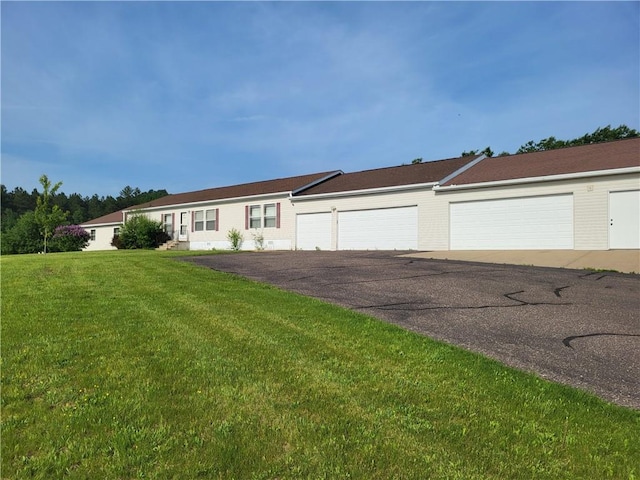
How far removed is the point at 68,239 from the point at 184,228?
11.5 meters

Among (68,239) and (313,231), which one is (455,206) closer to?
(313,231)

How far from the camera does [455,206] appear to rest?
56.2 feet

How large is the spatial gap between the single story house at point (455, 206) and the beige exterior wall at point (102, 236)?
1241 centimetres

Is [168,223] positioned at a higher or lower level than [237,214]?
lower

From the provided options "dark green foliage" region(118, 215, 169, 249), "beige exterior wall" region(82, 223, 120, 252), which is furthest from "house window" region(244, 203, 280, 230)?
"beige exterior wall" region(82, 223, 120, 252)

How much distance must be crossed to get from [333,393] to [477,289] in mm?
5345

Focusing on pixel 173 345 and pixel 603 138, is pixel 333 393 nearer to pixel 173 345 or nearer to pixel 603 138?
pixel 173 345

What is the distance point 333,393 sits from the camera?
11.0 feet

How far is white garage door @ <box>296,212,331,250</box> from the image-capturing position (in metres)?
20.9

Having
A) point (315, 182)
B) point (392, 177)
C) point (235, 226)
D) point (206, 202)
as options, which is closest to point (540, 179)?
point (392, 177)

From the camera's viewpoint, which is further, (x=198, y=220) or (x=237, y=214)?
(x=198, y=220)

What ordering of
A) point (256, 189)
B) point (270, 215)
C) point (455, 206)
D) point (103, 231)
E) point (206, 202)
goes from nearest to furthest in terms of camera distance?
1. point (455, 206)
2. point (270, 215)
3. point (256, 189)
4. point (206, 202)
5. point (103, 231)

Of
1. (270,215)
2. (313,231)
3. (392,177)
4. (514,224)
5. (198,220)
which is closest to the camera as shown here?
(514,224)

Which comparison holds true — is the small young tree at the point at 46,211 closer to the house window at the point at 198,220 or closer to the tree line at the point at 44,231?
the tree line at the point at 44,231
